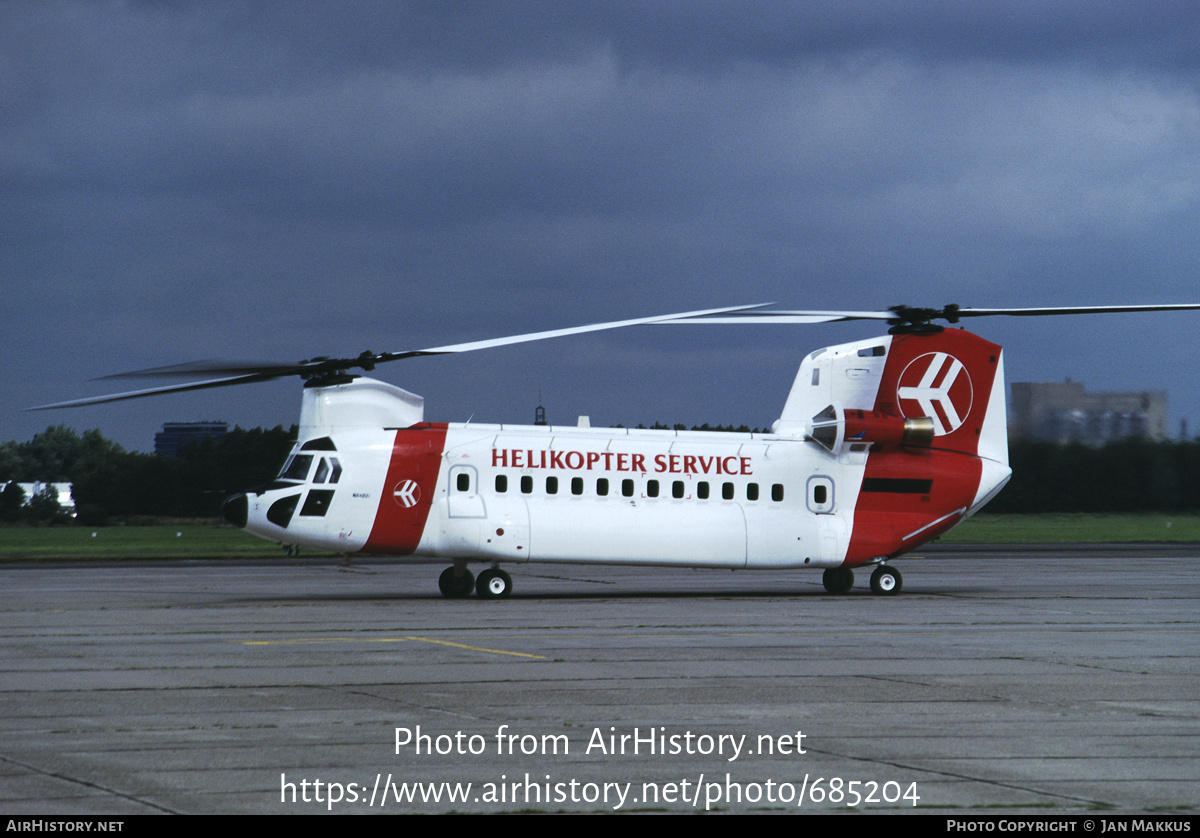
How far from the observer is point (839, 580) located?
98.0ft

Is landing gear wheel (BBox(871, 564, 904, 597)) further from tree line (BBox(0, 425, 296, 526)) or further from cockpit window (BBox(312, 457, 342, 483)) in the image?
tree line (BBox(0, 425, 296, 526))

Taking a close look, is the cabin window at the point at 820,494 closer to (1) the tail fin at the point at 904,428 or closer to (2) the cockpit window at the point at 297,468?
(1) the tail fin at the point at 904,428

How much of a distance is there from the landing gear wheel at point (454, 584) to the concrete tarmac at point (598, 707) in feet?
3.58

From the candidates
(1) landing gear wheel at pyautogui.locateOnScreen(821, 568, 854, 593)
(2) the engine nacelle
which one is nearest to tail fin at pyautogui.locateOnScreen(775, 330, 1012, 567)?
(2) the engine nacelle

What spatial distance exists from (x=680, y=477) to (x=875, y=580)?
16.7 ft

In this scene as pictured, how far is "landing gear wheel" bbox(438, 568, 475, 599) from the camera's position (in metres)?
27.5

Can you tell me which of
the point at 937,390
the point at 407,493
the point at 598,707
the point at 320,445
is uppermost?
the point at 937,390

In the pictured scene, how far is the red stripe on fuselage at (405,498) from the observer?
26625 millimetres

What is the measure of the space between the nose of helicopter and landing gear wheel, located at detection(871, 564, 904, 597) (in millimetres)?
13523

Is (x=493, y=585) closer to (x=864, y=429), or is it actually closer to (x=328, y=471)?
(x=328, y=471)

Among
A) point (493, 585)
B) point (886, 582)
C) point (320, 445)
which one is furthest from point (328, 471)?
point (886, 582)

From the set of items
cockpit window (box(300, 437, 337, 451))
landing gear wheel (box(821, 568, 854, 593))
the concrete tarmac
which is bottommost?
landing gear wheel (box(821, 568, 854, 593))

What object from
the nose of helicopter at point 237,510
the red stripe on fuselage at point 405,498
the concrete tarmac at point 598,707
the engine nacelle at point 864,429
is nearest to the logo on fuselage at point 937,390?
the engine nacelle at point 864,429

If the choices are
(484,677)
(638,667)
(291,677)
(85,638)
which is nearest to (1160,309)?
(638,667)
